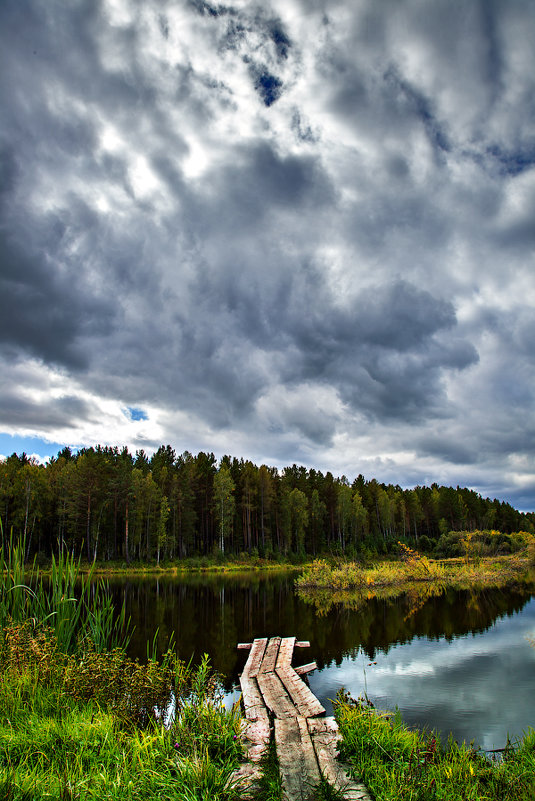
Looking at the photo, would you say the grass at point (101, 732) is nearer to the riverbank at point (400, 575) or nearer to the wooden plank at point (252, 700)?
the wooden plank at point (252, 700)

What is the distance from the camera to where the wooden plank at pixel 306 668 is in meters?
13.3

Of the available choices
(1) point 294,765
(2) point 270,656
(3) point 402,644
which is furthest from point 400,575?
(1) point 294,765

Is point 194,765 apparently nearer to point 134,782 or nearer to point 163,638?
point 134,782

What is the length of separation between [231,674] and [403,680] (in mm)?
5061

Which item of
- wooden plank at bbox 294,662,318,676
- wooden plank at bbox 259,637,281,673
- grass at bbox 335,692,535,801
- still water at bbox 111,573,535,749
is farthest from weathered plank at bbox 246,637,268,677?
grass at bbox 335,692,535,801

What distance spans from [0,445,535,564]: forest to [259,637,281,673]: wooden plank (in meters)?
31.0

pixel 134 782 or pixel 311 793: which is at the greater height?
pixel 134 782

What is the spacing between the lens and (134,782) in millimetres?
5000

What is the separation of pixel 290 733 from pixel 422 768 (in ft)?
8.29

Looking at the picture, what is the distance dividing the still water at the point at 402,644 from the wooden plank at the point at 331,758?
2.72 m

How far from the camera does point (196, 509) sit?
8381 centimetres

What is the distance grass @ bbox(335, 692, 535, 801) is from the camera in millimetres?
5461

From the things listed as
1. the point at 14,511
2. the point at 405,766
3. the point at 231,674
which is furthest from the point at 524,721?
the point at 14,511

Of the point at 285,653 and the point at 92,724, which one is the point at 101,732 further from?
the point at 285,653
